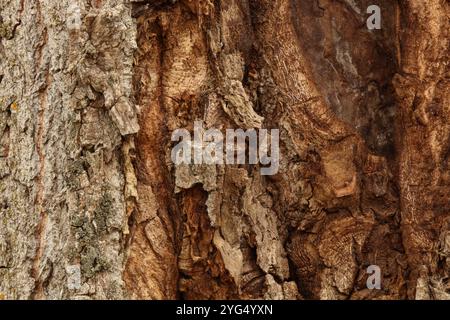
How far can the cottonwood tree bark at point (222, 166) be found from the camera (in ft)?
6.70

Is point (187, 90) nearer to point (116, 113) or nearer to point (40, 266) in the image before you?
point (116, 113)

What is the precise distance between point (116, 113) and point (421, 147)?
3.18 feet

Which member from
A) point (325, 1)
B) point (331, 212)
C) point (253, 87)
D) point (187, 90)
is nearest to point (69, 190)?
point (187, 90)

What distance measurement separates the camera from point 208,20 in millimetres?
2125

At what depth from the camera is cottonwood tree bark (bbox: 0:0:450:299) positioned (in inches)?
80.4

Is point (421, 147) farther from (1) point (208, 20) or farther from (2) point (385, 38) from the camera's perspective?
(1) point (208, 20)

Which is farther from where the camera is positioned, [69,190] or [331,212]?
[331,212]

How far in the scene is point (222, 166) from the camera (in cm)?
206

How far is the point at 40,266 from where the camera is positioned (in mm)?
2068

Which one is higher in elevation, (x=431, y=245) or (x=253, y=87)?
(x=253, y=87)
